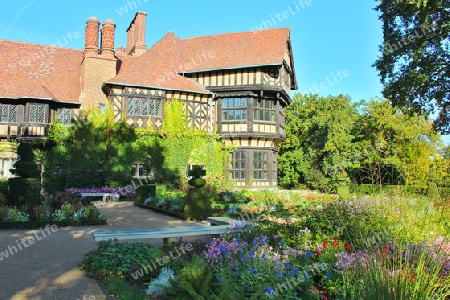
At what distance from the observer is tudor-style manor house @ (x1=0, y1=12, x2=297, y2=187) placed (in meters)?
20.6

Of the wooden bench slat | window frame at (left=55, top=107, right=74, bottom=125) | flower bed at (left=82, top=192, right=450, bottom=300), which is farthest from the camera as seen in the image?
window frame at (left=55, top=107, right=74, bottom=125)

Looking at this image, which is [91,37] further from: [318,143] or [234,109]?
[318,143]

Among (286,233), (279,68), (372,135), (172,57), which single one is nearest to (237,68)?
(279,68)

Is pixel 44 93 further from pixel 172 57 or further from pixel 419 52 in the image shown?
pixel 419 52

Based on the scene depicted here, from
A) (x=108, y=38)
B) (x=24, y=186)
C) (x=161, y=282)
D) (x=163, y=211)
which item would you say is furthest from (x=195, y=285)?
(x=108, y=38)

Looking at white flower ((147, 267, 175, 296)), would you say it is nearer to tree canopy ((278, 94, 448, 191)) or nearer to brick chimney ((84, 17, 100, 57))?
brick chimney ((84, 17, 100, 57))

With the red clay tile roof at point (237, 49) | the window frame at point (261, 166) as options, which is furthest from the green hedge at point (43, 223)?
the red clay tile roof at point (237, 49)

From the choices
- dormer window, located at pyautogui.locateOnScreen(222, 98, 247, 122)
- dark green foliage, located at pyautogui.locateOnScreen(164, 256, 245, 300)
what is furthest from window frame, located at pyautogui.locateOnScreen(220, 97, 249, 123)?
dark green foliage, located at pyautogui.locateOnScreen(164, 256, 245, 300)

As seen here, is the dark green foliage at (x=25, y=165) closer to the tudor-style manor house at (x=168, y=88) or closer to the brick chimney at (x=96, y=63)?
the tudor-style manor house at (x=168, y=88)

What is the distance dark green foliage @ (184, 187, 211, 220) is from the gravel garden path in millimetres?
722

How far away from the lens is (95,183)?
19.9m

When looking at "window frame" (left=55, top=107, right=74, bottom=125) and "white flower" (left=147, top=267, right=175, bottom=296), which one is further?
"window frame" (left=55, top=107, right=74, bottom=125)

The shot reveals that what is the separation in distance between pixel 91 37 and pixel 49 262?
1894cm

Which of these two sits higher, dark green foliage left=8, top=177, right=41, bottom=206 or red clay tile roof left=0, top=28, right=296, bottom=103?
red clay tile roof left=0, top=28, right=296, bottom=103
